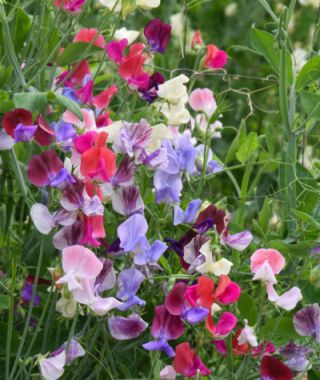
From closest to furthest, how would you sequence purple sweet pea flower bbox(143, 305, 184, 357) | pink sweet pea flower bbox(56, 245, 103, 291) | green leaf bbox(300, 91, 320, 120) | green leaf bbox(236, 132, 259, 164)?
pink sweet pea flower bbox(56, 245, 103, 291), purple sweet pea flower bbox(143, 305, 184, 357), green leaf bbox(300, 91, 320, 120), green leaf bbox(236, 132, 259, 164)

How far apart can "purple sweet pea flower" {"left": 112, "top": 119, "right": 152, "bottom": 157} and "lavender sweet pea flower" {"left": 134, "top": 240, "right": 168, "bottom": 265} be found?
0.11m

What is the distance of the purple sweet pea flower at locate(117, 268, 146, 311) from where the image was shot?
45.3 inches

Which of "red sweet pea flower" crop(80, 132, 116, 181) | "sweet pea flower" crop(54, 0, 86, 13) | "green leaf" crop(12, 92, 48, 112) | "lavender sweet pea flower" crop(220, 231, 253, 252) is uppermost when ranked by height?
A: "sweet pea flower" crop(54, 0, 86, 13)

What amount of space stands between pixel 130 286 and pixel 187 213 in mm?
138

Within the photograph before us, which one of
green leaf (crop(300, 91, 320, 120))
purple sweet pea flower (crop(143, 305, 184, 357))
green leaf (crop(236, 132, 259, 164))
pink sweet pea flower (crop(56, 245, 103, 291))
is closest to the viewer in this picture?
pink sweet pea flower (crop(56, 245, 103, 291))

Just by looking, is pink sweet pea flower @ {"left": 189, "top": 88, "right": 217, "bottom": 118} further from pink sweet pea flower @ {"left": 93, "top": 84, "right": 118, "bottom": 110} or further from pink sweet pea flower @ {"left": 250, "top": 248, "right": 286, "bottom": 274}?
pink sweet pea flower @ {"left": 250, "top": 248, "right": 286, "bottom": 274}

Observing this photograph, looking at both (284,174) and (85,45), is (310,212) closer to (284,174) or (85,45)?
(284,174)

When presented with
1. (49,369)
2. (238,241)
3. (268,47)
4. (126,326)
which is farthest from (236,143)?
(49,369)

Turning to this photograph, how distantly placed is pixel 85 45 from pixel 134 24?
154 centimetres

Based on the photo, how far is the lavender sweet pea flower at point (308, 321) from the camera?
121cm

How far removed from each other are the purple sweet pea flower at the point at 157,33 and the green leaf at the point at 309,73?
187 millimetres

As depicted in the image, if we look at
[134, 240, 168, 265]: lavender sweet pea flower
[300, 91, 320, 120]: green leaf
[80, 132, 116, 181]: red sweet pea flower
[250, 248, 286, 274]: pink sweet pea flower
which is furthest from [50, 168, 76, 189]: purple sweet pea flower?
[300, 91, 320, 120]: green leaf

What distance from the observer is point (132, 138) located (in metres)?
1.16

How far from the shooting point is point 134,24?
281 cm
